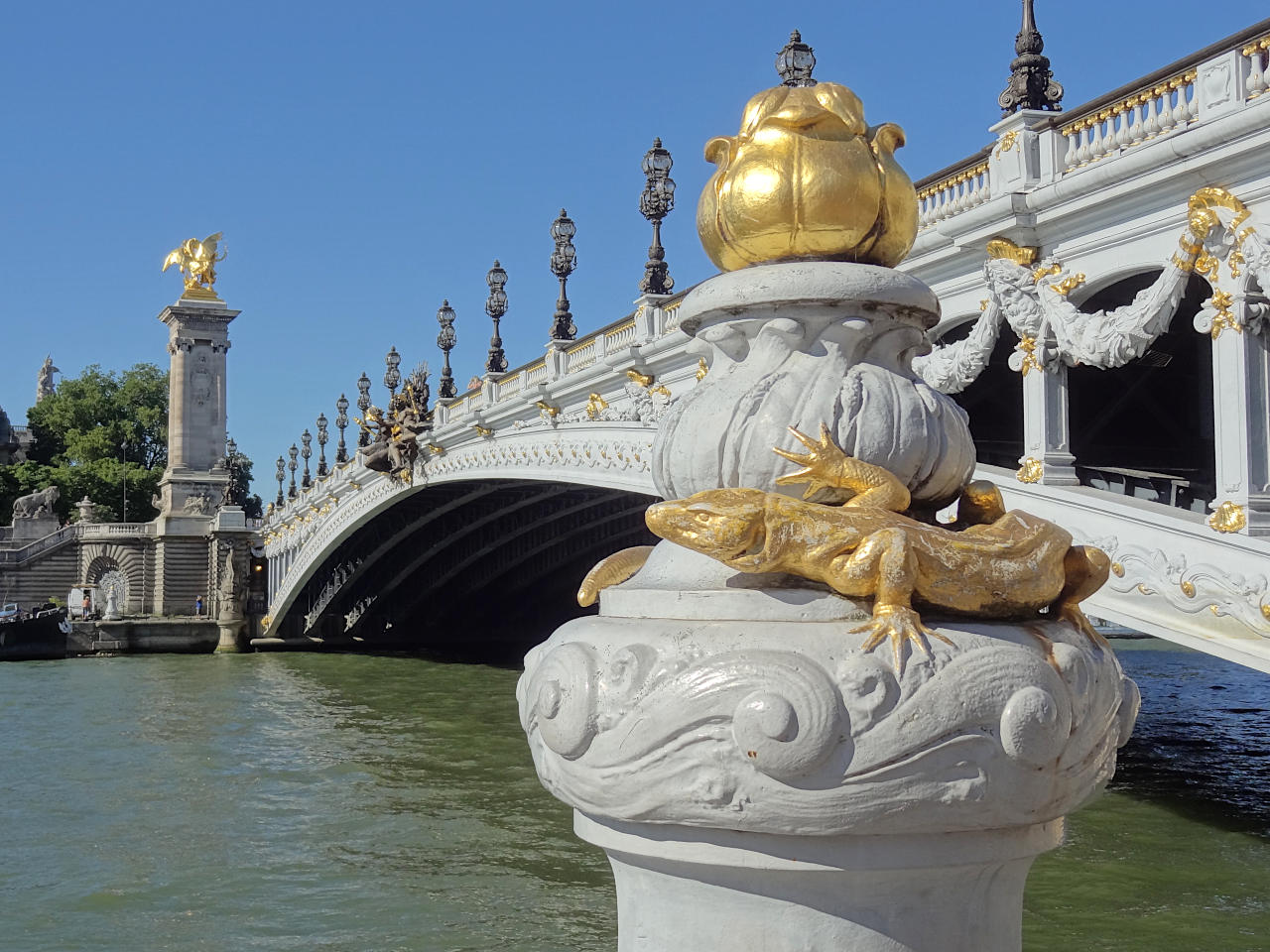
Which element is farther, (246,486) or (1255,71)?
(246,486)

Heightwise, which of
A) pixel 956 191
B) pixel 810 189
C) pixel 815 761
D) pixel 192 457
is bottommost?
pixel 815 761

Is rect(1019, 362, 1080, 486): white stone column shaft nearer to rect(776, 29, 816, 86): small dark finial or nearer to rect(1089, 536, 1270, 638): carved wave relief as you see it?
rect(1089, 536, 1270, 638): carved wave relief

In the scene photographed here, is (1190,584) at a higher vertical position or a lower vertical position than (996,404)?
lower

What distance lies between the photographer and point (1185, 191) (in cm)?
972

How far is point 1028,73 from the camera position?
11.3 metres

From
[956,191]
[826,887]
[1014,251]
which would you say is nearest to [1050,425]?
[1014,251]

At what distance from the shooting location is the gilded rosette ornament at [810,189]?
2.73 m

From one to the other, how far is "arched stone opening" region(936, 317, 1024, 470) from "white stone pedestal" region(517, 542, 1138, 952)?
1090 centimetres

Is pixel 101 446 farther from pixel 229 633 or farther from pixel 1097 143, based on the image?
pixel 1097 143

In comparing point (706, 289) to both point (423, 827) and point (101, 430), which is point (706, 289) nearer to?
point (423, 827)

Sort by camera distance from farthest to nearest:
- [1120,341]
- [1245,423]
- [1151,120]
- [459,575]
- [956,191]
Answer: [459,575] → [956,191] → [1120,341] → [1151,120] → [1245,423]

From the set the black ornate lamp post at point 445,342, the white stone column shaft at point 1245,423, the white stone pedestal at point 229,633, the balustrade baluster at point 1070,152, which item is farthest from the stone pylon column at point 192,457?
the white stone column shaft at point 1245,423

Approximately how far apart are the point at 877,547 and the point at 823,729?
0.35m

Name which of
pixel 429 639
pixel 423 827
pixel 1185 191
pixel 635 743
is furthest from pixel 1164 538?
pixel 429 639
